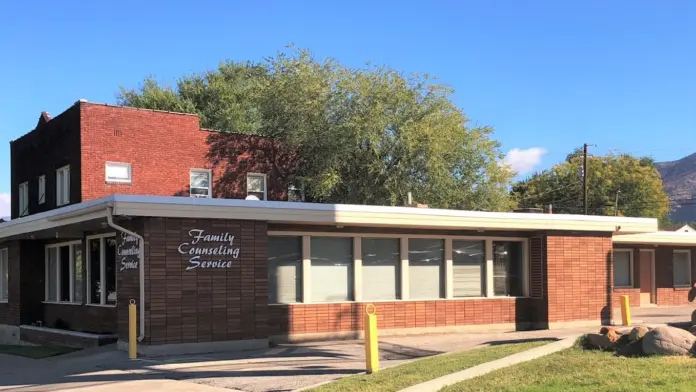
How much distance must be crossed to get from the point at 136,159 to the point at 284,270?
36.7 feet

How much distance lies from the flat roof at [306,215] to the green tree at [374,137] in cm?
982

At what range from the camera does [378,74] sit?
2894cm

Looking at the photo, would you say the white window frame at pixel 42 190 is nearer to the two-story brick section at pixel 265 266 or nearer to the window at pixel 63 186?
the window at pixel 63 186

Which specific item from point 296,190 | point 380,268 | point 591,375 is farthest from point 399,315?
point 296,190

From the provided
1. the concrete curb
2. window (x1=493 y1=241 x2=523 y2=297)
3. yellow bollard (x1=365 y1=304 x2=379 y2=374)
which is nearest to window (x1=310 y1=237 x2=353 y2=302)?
window (x1=493 y1=241 x2=523 y2=297)

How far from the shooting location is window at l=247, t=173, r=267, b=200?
27844 mm

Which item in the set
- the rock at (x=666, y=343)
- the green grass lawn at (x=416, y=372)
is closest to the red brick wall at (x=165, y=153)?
the green grass lawn at (x=416, y=372)

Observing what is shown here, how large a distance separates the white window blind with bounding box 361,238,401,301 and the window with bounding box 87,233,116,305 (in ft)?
18.7

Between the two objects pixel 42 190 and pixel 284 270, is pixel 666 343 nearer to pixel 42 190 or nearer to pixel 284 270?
pixel 284 270

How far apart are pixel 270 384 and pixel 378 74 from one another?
20525mm

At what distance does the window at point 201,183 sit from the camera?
26328 millimetres

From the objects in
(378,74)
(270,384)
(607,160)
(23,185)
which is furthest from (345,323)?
(607,160)

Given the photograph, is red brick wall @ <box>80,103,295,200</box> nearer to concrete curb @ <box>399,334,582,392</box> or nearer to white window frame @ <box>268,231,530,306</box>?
white window frame @ <box>268,231,530,306</box>

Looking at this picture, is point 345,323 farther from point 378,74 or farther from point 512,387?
point 378,74
